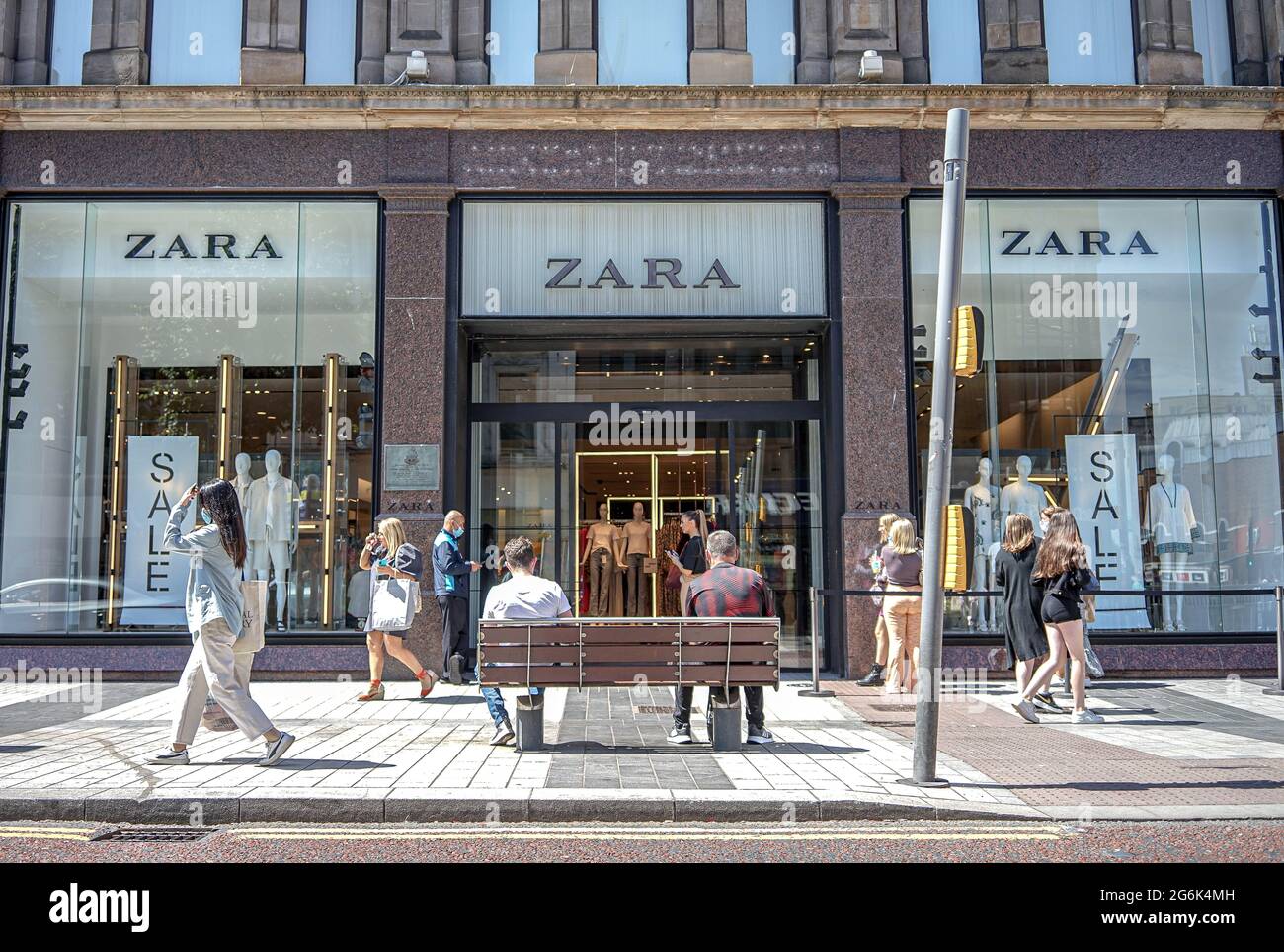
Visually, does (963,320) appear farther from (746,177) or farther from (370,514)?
(370,514)

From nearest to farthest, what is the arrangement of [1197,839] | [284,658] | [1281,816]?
[1197,839] < [1281,816] < [284,658]

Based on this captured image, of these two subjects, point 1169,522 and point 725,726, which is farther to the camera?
point 1169,522

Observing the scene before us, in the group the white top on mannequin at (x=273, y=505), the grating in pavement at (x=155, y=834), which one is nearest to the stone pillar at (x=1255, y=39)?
the white top on mannequin at (x=273, y=505)

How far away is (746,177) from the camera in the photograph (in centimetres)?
1321

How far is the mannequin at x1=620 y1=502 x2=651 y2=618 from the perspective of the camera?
14.0 metres

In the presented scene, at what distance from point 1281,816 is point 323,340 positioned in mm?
10991

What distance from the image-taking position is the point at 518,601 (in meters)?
8.23

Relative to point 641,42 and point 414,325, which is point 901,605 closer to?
point 414,325

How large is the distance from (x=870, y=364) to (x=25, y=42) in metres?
10.9

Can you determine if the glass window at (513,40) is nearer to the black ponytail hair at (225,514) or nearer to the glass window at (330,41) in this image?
the glass window at (330,41)

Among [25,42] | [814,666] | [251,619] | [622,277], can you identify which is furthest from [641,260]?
[25,42]

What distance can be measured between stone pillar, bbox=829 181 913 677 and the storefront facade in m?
0.04
